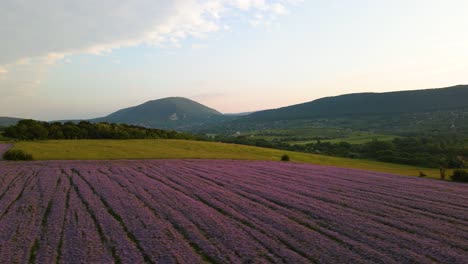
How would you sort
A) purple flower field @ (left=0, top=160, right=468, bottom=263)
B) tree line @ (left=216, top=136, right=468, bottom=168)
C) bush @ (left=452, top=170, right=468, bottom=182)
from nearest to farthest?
purple flower field @ (left=0, top=160, right=468, bottom=263) → bush @ (left=452, top=170, right=468, bottom=182) → tree line @ (left=216, top=136, right=468, bottom=168)

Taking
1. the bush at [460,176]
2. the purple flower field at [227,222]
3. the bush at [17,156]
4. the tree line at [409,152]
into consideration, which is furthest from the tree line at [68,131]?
the bush at [460,176]

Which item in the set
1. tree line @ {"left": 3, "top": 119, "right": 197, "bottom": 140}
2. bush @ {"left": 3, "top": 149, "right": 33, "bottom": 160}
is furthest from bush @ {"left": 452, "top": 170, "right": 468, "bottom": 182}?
tree line @ {"left": 3, "top": 119, "right": 197, "bottom": 140}

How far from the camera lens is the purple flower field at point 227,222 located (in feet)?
42.2

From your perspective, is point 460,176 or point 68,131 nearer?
point 460,176

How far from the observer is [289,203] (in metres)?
22.1

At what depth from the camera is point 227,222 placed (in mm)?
17281

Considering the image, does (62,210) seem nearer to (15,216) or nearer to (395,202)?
(15,216)

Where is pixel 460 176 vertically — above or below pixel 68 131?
below

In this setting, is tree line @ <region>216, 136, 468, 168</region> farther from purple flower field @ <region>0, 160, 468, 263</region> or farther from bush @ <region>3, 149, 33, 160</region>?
bush @ <region>3, 149, 33, 160</region>

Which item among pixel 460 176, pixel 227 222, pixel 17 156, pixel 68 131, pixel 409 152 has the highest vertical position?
pixel 68 131

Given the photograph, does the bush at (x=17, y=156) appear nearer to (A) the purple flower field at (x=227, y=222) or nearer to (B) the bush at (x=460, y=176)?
(A) the purple flower field at (x=227, y=222)

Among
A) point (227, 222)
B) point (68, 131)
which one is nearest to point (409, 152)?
point (68, 131)

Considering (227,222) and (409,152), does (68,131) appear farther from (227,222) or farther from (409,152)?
(409,152)

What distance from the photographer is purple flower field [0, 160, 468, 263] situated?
12.9 meters
